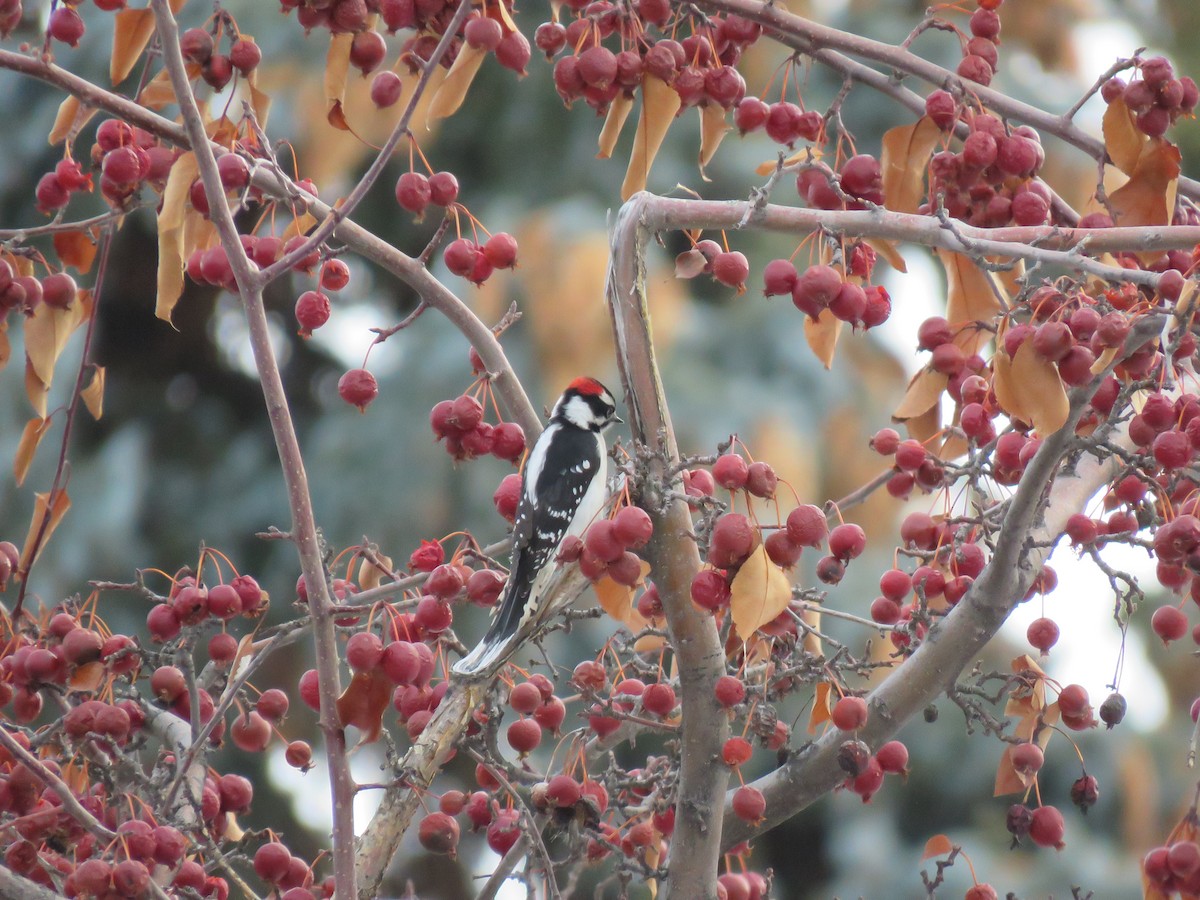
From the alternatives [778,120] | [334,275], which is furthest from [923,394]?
[334,275]

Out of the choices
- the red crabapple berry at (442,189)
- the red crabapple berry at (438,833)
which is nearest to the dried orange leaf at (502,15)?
the red crabapple berry at (442,189)

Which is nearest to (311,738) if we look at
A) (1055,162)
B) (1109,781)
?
(1109,781)

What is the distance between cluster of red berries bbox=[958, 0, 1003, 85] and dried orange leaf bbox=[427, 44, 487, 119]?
2.52 feet

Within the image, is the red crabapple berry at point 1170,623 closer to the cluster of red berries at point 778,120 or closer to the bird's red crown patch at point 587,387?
the cluster of red berries at point 778,120

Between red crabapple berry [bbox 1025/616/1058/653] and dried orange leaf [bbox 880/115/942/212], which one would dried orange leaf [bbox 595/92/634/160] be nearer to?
dried orange leaf [bbox 880/115/942/212]

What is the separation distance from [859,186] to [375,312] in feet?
20.5

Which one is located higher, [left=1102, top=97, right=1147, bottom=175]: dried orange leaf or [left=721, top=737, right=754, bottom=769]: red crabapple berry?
[left=1102, top=97, right=1147, bottom=175]: dried orange leaf

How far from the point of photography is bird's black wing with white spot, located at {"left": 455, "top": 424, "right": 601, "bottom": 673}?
1875 mm

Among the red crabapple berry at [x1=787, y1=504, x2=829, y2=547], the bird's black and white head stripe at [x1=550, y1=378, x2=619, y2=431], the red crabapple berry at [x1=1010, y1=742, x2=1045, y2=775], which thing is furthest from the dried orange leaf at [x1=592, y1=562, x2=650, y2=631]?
the bird's black and white head stripe at [x1=550, y1=378, x2=619, y2=431]

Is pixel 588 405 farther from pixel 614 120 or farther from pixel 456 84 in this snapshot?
pixel 456 84

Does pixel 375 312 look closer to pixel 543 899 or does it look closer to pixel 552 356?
pixel 552 356

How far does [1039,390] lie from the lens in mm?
1412

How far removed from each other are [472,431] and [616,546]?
0.44 meters

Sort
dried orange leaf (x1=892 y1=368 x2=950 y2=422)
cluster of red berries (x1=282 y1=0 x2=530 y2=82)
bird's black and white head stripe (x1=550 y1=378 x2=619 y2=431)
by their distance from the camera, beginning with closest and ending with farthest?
1. cluster of red berries (x1=282 y1=0 x2=530 y2=82)
2. dried orange leaf (x1=892 y1=368 x2=950 y2=422)
3. bird's black and white head stripe (x1=550 y1=378 x2=619 y2=431)
